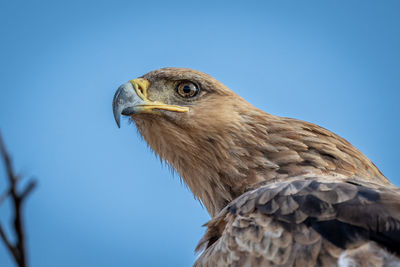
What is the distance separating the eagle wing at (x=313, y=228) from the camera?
2.08 meters

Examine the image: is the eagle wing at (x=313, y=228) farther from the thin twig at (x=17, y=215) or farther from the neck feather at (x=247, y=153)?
the thin twig at (x=17, y=215)

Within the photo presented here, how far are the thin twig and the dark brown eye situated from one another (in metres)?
2.84

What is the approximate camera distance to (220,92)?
367cm

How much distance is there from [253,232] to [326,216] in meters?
0.38

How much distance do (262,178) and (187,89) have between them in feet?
3.04

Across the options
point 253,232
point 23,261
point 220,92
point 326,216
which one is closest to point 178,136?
point 220,92

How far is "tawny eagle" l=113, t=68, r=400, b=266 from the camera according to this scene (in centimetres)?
216

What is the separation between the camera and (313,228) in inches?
87.6

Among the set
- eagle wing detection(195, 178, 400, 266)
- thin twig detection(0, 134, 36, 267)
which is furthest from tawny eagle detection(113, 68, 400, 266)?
thin twig detection(0, 134, 36, 267)

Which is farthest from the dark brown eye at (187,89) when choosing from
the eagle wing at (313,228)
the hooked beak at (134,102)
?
the eagle wing at (313,228)

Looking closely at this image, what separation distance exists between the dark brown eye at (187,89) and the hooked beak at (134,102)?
0.13 meters

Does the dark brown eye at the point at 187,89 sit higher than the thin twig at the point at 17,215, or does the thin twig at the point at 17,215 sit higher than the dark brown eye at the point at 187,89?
the dark brown eye at the point at 187,89

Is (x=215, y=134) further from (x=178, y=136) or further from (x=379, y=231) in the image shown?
(x=379, y=231)

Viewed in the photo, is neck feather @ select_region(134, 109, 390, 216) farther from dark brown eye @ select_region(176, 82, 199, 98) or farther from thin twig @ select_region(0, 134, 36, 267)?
thin twig @ select_region(0, 134, 36, 267)
